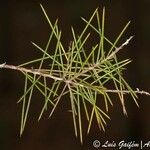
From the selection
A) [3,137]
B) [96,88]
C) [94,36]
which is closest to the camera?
[96,88]

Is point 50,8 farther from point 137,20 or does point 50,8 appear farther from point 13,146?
point 13,146

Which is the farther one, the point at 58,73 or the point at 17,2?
the point at 17,2

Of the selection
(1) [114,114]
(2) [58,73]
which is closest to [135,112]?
(1) [114,114]

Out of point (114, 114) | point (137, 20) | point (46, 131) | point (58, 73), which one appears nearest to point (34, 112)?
point (46, 131)

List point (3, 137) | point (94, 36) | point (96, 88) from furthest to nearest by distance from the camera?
1. point (94, 36)
2. point (3, 137)
3. point (96, 88)

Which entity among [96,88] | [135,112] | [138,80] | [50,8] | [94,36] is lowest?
[96,88]

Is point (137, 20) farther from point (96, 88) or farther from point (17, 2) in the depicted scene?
point (96, 88)

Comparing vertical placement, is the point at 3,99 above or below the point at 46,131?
above
